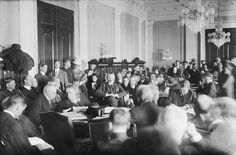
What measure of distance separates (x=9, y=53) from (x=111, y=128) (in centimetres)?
374

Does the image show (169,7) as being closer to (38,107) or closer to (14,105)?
(38,107)

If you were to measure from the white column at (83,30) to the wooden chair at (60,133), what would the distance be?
211 inches

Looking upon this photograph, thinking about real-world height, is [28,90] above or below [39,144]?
above

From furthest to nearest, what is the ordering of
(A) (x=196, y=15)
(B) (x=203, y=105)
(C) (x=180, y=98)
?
(A) (x=196, y=15), (C) (x=180, y=98), (B) (x=203, y=105)

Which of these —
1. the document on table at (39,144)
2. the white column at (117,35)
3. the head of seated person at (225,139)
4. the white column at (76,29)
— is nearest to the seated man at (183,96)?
the document on table at (39,144)

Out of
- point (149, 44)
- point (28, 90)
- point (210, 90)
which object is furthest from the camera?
point (149, 44)

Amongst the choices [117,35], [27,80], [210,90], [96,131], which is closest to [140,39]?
[117,35]

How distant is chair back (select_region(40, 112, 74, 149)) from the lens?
9.42ft

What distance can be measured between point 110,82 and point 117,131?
4.05 metres

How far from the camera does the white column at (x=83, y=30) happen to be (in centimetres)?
841

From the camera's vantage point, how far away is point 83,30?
8523 mm

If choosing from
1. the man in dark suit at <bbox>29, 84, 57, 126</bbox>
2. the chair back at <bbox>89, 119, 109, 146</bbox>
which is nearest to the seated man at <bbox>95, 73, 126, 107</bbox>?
the man in dark suit at <bbox>29, 84, 57, 126</bbox>

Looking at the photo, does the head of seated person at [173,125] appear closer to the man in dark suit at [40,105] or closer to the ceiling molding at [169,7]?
the man in dark suit at [40,105]

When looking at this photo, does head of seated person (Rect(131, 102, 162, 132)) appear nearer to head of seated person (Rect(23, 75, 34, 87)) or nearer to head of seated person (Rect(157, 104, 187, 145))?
head of seated person (Rect(157, 104, 187, 145))
